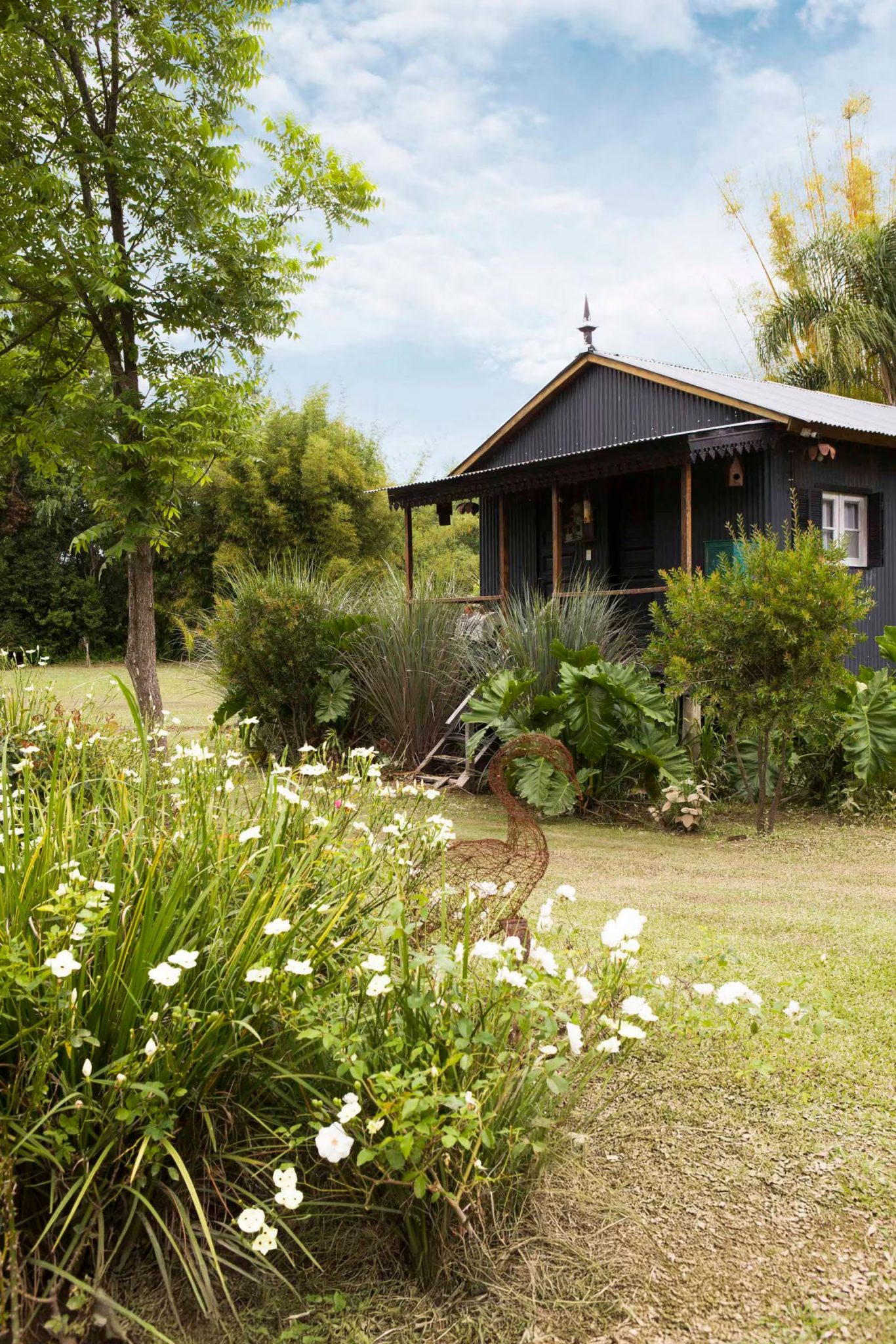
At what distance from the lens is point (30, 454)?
10.9m

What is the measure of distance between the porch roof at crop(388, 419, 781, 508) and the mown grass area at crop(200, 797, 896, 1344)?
25.7 feet

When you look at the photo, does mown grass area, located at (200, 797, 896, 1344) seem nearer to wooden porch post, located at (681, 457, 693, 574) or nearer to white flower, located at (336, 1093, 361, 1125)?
white flower, located at (336, 1093, 361, 1125)

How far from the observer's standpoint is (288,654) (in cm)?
1181

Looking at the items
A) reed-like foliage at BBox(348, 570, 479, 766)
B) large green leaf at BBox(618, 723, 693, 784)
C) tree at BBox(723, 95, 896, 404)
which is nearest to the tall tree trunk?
reed-like foliage at BBox(348, 570, 479, 766)

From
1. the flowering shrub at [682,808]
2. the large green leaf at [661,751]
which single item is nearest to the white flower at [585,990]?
the flowering shrub at [682,808]

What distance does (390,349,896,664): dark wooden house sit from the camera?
12148 mm

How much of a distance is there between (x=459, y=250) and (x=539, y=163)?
1494cm

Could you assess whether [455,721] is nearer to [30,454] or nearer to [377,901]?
[30,454]

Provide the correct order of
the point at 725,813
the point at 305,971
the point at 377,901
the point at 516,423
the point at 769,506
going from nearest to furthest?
the point at 305,971, the point at 377,901, the point at 725,813, the point at 769,506, the point at 516,423

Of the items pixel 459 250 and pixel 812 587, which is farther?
pixel 459 250

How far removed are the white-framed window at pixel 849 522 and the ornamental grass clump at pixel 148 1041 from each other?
41.0 feet

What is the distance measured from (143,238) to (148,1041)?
32.0 ft

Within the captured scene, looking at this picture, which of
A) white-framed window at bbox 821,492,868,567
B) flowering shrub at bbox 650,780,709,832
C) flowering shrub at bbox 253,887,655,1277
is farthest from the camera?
white-framed window at bbox 821,492,868,567

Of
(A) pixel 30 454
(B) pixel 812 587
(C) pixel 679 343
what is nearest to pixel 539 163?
(A) pixel 30 454
